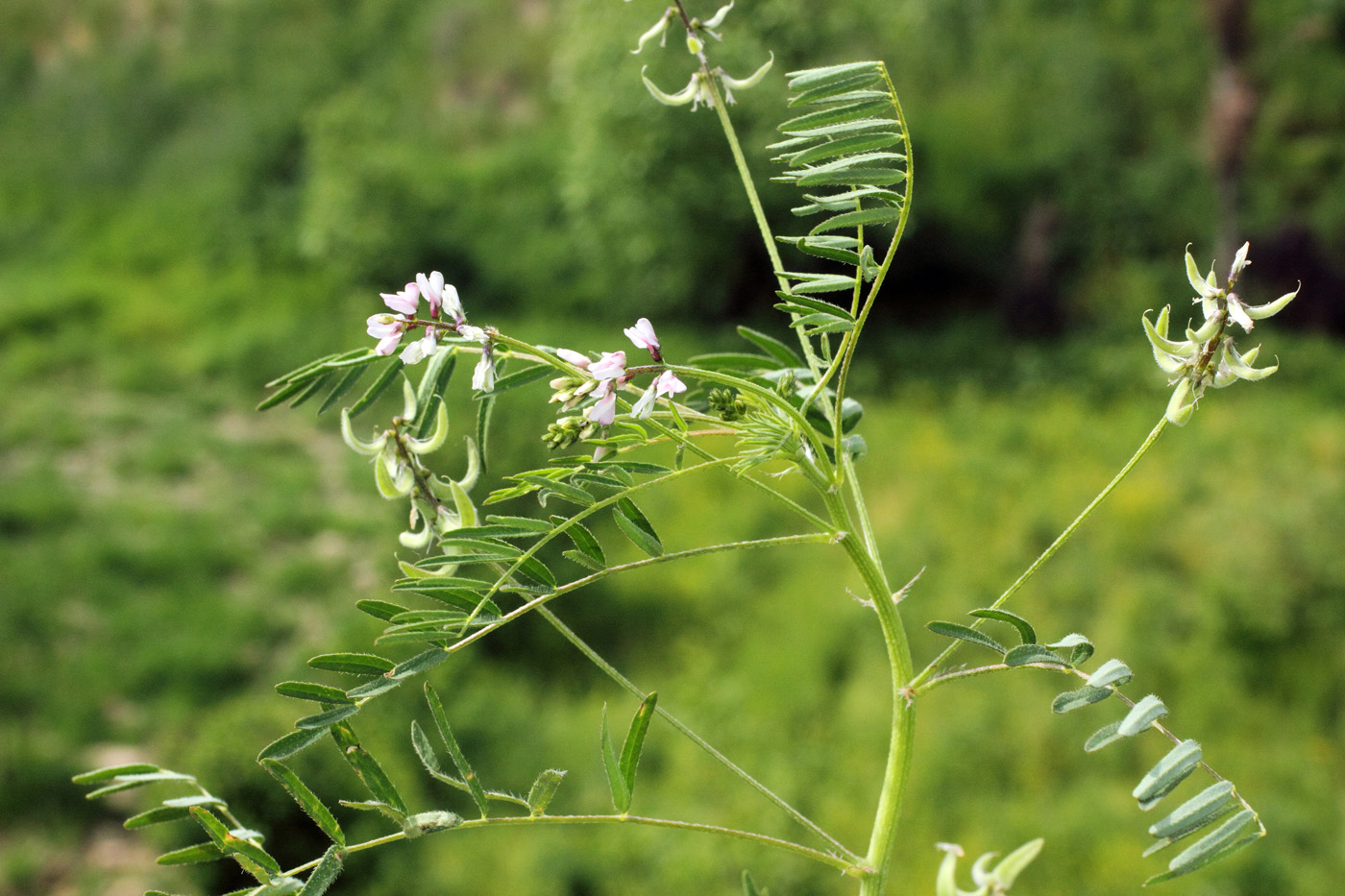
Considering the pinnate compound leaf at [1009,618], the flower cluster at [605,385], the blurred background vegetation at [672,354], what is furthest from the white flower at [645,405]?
the blurred background vegetation at [672,354]

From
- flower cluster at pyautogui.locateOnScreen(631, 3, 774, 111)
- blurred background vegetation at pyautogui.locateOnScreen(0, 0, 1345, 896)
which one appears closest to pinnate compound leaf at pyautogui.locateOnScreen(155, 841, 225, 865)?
flower cluster at pyautogui.locateOnScreen(631, 3, 774, 111)

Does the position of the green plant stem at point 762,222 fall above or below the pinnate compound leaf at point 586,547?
above

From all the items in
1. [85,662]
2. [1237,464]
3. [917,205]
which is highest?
[917,205]

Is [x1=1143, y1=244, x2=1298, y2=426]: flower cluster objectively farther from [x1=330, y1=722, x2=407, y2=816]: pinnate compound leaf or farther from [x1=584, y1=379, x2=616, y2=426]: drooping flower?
[x1=330, y1=722, x2=407, y2=816]: pinnate compound leaf

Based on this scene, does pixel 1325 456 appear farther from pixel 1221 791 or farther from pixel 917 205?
pixel 1221 791

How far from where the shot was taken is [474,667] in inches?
121

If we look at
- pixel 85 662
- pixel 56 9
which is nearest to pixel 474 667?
pixel 85 662

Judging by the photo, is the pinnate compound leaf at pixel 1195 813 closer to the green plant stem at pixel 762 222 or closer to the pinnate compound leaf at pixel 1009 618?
the pinnate compound leaf at pixel 1009 618

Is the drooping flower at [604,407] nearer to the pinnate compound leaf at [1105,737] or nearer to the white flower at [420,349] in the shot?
the white flower at [420,349]

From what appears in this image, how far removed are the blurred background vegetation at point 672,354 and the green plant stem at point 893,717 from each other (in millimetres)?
1832

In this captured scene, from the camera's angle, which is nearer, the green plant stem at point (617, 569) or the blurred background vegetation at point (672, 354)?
the green plant stem at point (617, 569)

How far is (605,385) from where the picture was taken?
0.34 m

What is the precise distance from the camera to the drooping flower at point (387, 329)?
34cm

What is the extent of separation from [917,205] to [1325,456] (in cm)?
197
